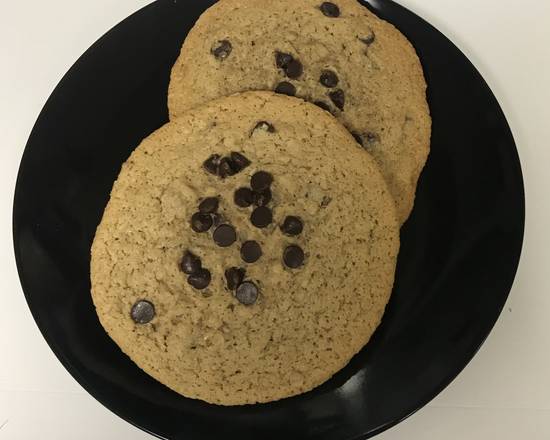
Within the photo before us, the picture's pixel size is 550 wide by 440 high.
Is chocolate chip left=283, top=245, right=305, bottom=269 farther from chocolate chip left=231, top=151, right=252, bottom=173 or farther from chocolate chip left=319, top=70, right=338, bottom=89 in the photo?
chocolate chip left=319, top=70, right=338, bottom=89

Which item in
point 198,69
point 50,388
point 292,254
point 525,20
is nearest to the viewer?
point 292,254

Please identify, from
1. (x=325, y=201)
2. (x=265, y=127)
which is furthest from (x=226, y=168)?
(x=325, y=201)

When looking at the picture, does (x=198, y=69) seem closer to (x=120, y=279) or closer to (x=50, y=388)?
(x=120, y=279)

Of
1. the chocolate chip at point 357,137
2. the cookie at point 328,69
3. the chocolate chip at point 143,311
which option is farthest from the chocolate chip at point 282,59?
the chocolate chip at point 143,311

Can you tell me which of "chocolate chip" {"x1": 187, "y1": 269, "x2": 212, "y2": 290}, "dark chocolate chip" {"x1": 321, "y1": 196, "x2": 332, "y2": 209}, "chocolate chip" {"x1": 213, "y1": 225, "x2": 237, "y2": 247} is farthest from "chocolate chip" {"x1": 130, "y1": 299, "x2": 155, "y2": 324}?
"dark chocolate chip" {"x1": 321, "y1": 196, "x2": 332, "y2": 209}

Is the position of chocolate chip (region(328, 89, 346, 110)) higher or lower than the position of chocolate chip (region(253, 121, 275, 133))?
higher

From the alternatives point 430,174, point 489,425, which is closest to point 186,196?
point 430,174

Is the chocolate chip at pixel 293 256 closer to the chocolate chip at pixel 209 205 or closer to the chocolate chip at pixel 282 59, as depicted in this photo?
the chocolate chip at pixel 209 205
